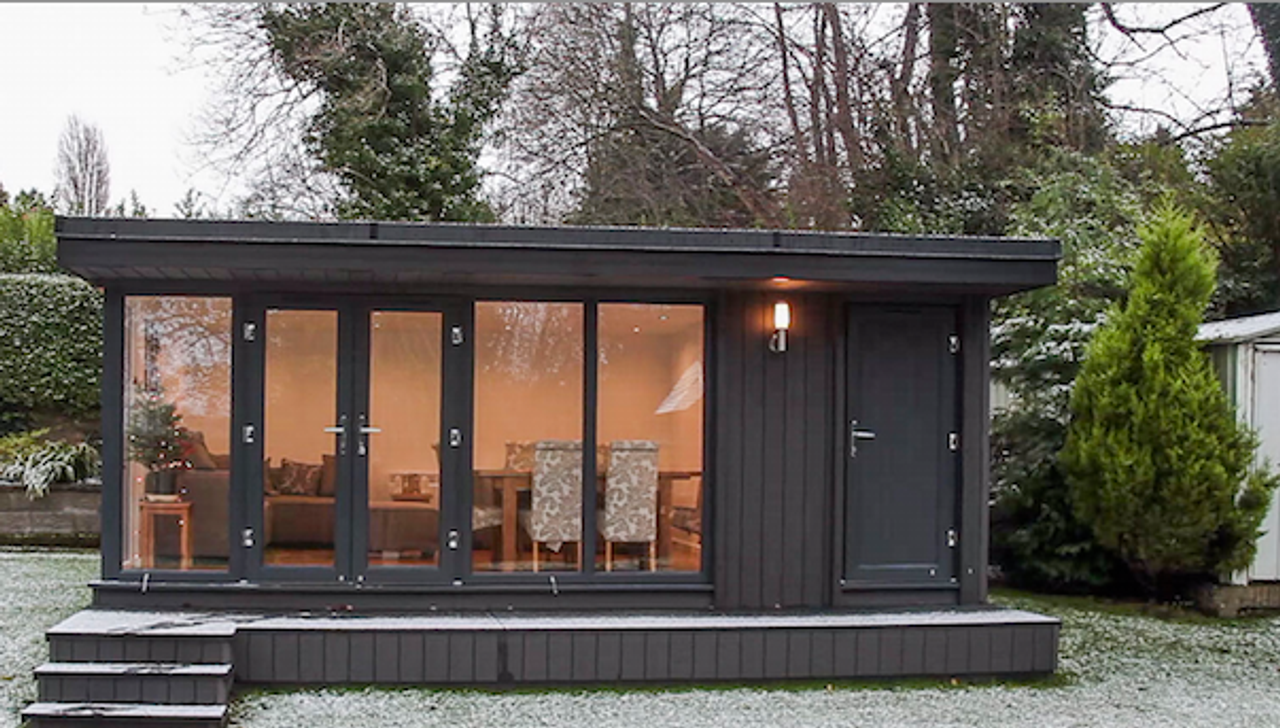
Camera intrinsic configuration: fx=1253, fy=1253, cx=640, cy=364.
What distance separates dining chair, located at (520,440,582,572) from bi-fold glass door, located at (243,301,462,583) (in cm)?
42

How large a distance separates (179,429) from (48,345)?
563 cm

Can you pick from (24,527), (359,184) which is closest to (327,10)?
(359,184)

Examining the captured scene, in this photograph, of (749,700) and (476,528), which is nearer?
(749,700)

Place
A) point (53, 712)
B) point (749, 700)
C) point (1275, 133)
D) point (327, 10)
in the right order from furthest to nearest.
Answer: point (327, 10)
point (1275, 133)
point (749, 700)
point (53, 712)

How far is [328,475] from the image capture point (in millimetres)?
6359

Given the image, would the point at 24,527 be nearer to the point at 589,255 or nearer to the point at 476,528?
the point at 476,528

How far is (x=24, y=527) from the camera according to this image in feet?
33.3

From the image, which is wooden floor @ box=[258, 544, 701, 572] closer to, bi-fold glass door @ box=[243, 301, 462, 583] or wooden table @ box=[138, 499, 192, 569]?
bi-fold glass door @ box=[243, 301, 462, 583]

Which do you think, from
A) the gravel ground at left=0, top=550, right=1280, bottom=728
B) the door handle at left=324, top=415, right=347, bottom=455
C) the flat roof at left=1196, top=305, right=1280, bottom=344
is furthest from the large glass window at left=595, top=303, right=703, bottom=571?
the flat roof at left=1196, top=305, right=1280, bottom=344

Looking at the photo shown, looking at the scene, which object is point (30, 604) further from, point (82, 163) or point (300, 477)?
point (82, 163)

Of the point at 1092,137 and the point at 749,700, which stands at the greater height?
the point at 1092,137

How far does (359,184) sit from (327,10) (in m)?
1.99

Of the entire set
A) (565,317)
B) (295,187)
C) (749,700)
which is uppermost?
(295,187)

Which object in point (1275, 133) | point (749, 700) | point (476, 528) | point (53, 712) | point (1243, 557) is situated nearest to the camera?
point (53, 712)
